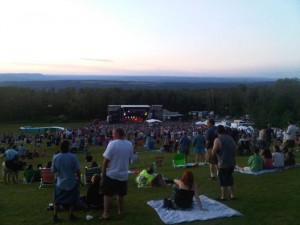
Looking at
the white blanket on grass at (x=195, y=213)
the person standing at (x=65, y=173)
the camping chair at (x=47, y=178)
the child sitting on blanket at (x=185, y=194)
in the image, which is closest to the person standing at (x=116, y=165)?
the person standing at (x=65, y=173)

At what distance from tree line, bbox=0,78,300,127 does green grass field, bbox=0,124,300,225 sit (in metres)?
54.3

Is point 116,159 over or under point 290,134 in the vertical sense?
over

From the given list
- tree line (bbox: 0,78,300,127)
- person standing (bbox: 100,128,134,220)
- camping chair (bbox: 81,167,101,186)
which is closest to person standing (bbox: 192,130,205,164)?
camping chair (bbox: 81,167,101,186)

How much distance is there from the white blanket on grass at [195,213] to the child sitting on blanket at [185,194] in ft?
0.42

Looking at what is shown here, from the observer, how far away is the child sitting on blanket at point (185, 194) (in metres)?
7.16

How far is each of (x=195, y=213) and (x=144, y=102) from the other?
292 ft

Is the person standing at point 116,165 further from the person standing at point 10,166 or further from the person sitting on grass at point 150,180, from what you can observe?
the person standing at point 10,166

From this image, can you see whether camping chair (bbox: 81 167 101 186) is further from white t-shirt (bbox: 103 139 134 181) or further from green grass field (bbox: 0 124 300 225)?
white t-shirt (bbox: 103 139 134 181)

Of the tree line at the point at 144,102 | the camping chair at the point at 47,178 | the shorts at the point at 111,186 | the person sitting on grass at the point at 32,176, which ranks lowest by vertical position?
the tree line at the point at 144,102

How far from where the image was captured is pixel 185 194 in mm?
7223

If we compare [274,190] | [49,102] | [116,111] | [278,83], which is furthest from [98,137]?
[278,83]

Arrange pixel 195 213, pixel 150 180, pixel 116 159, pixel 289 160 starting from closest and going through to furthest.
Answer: pixel 116 159, pixel 195 213, pixel 150 180, pixel 289 160

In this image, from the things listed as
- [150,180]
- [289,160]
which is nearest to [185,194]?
[150,180]

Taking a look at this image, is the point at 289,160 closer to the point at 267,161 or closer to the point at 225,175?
the point at 267,161
